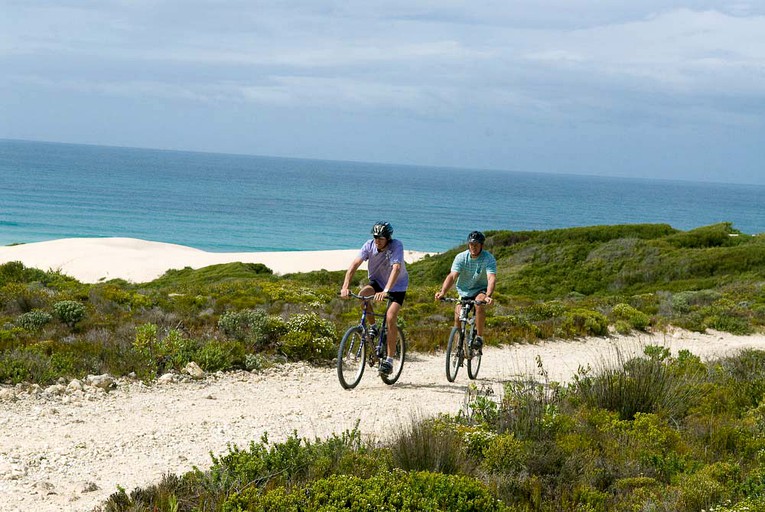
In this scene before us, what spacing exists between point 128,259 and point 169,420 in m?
46.6

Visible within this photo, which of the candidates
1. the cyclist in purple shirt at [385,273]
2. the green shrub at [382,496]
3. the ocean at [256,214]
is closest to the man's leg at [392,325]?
the cyclist in purple shirt at [385,273]

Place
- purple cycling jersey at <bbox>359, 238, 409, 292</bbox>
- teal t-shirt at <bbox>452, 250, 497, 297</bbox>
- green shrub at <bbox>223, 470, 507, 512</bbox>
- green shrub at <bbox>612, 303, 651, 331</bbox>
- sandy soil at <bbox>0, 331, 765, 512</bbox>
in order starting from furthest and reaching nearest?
1. green shrub at <bbox>612, 303, 651, 331</bbox>
2. teal t-shirt at <bbox>452, 250, 497, 297</bbox>
3. purple cycling jersey at <bbox>359, 238, 409, 292</bbox>
4. sandy soil at <bbox>0, 331, 765, 512</bbox>
5. green shrub at <bbox>223, 470, 507, 512</bbox>

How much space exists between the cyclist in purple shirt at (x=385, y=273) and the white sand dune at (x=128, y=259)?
37038 millimetres

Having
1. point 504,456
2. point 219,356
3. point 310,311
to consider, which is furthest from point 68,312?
point 504,456

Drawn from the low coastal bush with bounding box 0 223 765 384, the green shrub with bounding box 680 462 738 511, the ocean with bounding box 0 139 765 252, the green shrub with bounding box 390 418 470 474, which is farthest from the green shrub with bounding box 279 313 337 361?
the ocean with bounding box 0 139 765 252

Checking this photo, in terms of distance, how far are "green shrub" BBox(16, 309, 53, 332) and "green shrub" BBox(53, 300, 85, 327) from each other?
0.27m

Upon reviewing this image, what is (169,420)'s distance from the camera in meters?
8.18

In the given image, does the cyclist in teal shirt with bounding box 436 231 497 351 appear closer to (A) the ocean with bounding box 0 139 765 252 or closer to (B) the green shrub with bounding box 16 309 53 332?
(B) the green shrub with bounding box 16 309 53 332

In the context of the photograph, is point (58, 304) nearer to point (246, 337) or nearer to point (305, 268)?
point (246, 337)

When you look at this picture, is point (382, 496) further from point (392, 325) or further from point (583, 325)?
point (583, 325)

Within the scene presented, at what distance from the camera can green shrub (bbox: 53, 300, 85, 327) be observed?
504 inches

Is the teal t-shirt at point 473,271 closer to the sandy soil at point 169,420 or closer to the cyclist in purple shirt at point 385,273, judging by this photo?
the cyclist in purple shirt at point 385,273

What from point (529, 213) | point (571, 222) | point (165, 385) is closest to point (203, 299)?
point (165, 385)

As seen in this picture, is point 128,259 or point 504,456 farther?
point 128,259
